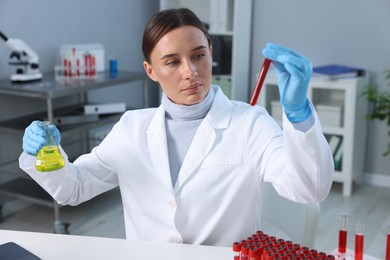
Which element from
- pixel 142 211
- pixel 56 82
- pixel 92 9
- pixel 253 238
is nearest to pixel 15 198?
pixel 56 82

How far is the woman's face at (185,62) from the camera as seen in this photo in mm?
1373

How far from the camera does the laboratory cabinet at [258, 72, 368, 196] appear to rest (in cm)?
330

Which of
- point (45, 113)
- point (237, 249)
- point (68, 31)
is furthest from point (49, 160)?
point (68, 31)

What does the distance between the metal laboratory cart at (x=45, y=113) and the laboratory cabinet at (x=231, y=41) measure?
788 mm

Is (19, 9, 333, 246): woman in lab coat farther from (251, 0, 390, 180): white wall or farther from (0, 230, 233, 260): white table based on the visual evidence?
(251, 0, 390, 180): white wall

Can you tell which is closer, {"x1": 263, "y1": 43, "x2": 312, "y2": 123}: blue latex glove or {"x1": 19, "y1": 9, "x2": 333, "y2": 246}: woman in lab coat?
{"x1": 263, "y1": 43, "x2": 312, "y2": 123}: blue latex glove

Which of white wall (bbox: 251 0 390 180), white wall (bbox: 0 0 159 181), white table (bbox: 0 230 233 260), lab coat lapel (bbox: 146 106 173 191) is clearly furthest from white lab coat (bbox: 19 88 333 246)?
white wall (bbox: 251 0 390 180)

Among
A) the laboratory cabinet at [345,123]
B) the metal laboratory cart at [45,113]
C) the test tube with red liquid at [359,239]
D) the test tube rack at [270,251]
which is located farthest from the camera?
the laboratory cabinet at [345,123]

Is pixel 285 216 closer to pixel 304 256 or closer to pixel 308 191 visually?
pixel 308 191

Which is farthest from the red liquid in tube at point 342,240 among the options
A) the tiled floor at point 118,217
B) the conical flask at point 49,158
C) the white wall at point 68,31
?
the white wall at point 68,31

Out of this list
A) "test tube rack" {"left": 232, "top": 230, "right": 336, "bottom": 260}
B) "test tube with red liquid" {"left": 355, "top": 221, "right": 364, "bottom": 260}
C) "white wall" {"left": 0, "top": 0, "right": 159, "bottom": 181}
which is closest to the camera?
"test tube rack" {"left": 232, "top": 230, "right": 336, "bottom": 260}

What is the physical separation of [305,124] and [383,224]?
2.05m

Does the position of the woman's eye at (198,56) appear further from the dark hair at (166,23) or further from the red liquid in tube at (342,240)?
the red liquid in tube at (342,240)

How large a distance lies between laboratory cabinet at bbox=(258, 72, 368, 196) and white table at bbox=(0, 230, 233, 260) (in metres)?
2.25
